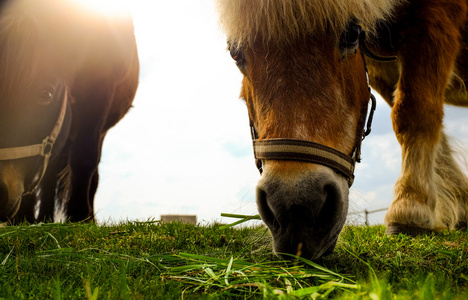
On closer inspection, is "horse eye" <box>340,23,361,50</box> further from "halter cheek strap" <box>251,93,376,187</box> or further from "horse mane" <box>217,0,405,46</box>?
"halter cheek strap" <box>251,93,376,187</box>

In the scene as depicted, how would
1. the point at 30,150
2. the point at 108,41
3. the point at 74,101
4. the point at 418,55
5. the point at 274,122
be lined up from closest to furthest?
1. the point at 274,122
2. the point at 418,55
3. the point at 30,150
4. the point at 74,101
5. the point at 108,41

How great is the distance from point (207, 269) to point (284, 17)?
139cm

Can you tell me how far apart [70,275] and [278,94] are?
1.40 m

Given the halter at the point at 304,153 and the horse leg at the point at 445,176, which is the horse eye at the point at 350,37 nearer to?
the halter at the point at 304,153

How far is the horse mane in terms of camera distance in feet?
6.70

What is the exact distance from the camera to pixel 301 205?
1680 millimetres

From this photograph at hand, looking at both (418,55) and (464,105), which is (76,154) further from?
(464,105)

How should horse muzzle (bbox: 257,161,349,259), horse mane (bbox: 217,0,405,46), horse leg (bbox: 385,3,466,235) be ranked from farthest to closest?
horse leg (bbox: 385,3,466,235) → horse mane (bbox: 217,0,405,46) → horse muzzle (bbox: 257,161,349,259)

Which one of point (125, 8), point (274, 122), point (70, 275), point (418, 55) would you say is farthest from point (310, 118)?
point (125, 8)

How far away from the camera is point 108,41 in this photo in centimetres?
588

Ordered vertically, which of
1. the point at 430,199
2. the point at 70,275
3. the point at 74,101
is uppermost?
the point at 74,101

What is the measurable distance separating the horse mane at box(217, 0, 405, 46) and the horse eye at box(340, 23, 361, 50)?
53mm

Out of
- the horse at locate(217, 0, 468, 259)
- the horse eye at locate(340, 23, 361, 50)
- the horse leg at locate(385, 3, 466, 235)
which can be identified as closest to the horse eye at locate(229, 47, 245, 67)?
the horse at locate(217, 0, 468, 259)

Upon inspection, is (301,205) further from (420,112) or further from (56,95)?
(56,95)
